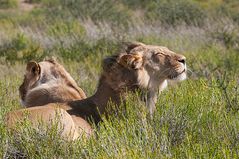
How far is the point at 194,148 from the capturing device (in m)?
5.53

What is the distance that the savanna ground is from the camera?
596 centimetres

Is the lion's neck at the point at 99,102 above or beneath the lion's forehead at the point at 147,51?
beneath

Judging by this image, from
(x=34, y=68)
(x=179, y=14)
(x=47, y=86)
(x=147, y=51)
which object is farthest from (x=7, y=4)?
(x=147, y=51)

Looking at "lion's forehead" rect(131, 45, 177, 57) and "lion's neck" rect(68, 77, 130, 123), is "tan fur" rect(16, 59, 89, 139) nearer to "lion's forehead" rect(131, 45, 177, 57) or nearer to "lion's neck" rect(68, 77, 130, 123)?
"lion's neck" rect(68, 77, 130, 123)

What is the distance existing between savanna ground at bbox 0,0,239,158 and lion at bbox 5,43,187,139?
0.27 m

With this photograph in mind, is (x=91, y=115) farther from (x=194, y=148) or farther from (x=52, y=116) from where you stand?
(x=194, y=148)

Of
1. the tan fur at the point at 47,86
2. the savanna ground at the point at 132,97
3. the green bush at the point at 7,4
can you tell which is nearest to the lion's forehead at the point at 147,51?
the savanna ground at the point at 132,97

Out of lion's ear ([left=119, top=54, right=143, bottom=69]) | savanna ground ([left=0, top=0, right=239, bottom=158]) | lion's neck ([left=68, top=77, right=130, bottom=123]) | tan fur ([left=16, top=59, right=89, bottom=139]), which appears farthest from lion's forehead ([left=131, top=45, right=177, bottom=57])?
tan fur ([left=16, top=59, right=89, bottom=139])

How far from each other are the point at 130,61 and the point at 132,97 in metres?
0.64

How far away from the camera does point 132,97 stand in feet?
24.6

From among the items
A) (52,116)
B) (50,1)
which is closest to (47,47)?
(52,116)

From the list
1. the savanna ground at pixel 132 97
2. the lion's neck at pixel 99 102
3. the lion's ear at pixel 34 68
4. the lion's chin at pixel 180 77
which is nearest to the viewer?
the savanna ground at pixel 132 97

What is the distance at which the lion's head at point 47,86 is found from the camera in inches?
354

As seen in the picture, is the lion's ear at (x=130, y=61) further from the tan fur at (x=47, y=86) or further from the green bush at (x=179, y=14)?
the green bush at (x=179, y=14)
